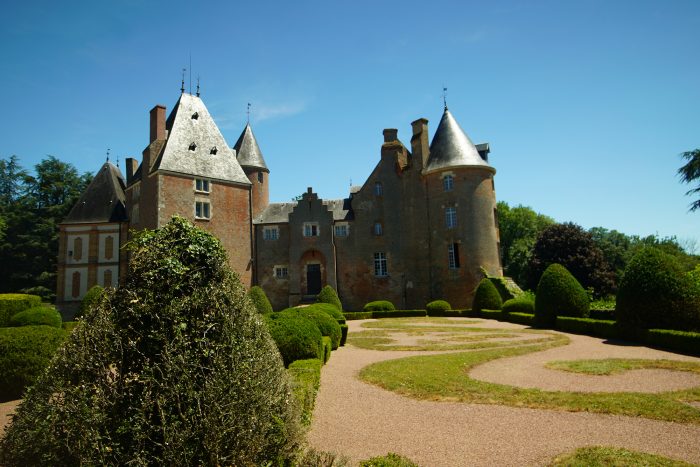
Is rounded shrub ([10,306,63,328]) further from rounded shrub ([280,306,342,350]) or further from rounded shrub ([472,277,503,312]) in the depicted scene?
rounded shrub ([472,277,503,312])

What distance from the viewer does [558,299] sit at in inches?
809

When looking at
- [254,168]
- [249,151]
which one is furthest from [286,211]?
[249,151]

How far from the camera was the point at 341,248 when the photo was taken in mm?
35812

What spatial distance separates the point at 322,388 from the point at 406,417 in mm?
2636

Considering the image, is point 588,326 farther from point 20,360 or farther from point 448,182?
point 20,360

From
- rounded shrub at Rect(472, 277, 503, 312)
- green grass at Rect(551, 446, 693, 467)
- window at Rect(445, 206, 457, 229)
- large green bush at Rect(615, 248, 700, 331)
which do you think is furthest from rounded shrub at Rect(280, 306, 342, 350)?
window at Rect(445, 206, 457, 229)

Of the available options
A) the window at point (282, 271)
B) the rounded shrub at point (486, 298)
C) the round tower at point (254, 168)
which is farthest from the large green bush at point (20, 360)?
the round tower at point (254, 168)

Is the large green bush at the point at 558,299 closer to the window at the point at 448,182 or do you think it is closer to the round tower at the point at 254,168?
the window at the point at 448,182

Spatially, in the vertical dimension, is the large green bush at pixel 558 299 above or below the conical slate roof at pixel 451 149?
below

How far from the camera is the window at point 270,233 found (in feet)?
118

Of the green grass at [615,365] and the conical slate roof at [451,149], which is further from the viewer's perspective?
the conical slate roof at [451,149]

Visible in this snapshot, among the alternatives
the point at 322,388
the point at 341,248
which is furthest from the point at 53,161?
the point at 322,388

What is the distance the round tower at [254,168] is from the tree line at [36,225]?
21.5m

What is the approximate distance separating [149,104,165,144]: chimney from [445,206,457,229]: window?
2210cm
